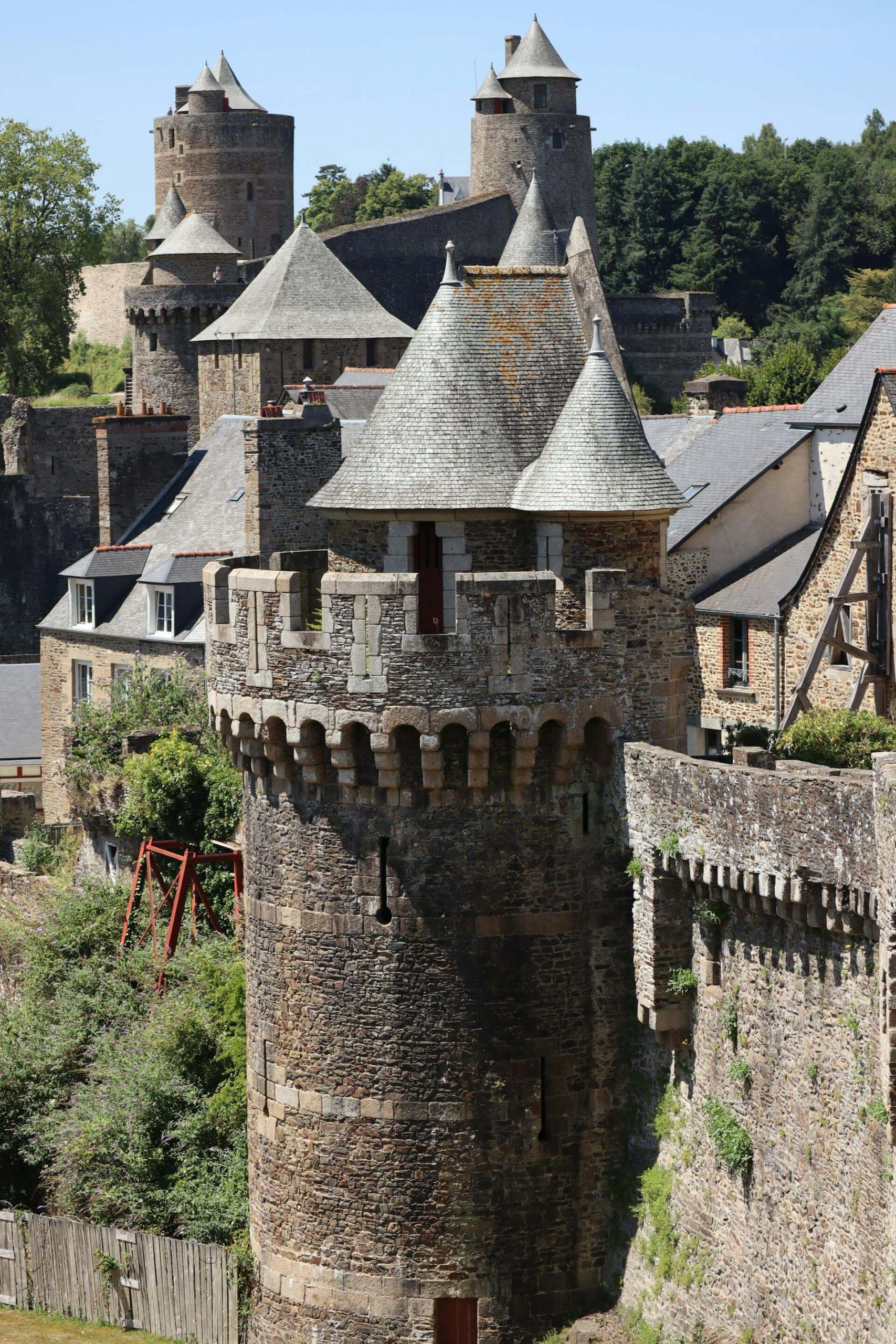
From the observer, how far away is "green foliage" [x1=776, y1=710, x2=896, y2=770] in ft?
66.7

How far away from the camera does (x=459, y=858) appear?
1762 cm

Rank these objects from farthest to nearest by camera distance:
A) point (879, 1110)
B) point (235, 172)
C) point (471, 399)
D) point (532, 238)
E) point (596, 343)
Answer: point (235, 172) < point (532, 238) < point (471, 399) < point (596, 343) < point (879, 1110)

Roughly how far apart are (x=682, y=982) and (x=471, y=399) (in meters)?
5.04

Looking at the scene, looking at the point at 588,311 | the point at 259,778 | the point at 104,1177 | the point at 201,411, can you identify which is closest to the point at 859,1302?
the point at 259,778

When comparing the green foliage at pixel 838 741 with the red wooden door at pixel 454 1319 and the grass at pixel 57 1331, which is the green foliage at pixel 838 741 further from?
the grass at pixel 57 1331

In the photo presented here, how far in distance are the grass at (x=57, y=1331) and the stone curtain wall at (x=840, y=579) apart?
12114mm

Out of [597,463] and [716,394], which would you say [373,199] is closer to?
[716,394]

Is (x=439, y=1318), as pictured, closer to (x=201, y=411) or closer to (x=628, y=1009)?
(x=628, y=1009)

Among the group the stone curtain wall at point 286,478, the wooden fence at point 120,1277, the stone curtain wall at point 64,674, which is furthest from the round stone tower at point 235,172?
the wooden fence at point 120,1277

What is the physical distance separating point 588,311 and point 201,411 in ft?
106

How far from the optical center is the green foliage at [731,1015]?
16.8 meters

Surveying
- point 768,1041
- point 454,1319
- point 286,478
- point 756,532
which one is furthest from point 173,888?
point 756,532

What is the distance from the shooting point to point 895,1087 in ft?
47.4

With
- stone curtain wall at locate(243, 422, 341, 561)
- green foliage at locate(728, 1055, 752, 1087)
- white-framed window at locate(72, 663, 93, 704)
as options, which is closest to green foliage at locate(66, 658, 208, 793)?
stone curtain wall at locate(243, 422, 341, 561)
